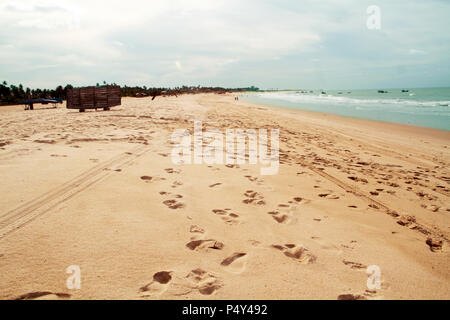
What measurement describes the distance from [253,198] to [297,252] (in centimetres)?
119

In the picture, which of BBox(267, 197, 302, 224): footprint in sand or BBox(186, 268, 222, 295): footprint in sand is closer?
BBox(186, 268, 222, 295): footprint in sand

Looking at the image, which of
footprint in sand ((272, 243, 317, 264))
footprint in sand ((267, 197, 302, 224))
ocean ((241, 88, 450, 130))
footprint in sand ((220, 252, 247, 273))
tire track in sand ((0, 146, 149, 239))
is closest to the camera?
footprint in sand ((220, 252, 247, 273))

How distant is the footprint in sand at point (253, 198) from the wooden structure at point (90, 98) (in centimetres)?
1592

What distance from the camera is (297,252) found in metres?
2.25

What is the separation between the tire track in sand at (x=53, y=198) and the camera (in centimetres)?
246

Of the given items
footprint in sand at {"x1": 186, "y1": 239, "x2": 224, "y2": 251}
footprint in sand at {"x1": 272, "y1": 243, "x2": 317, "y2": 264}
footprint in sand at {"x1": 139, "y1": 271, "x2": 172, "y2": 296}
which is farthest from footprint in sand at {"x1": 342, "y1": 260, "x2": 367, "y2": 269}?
footprint in sand at {"x1": 139, "y1": 271, "x2": 172, "y2": 296}

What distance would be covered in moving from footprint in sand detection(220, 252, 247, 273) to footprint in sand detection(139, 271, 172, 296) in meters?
0.45

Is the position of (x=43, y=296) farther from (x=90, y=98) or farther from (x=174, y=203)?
(x=90, y=98)

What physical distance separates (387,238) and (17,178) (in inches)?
189

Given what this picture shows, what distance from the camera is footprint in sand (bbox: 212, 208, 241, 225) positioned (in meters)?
2.74

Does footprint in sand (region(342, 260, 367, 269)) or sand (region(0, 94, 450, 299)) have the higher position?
sand (region(0, 94, 450, 299))

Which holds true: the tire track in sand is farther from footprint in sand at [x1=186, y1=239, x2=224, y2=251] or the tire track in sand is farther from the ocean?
the ocean

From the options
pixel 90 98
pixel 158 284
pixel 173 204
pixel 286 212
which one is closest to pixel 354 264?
pixel 286 212
